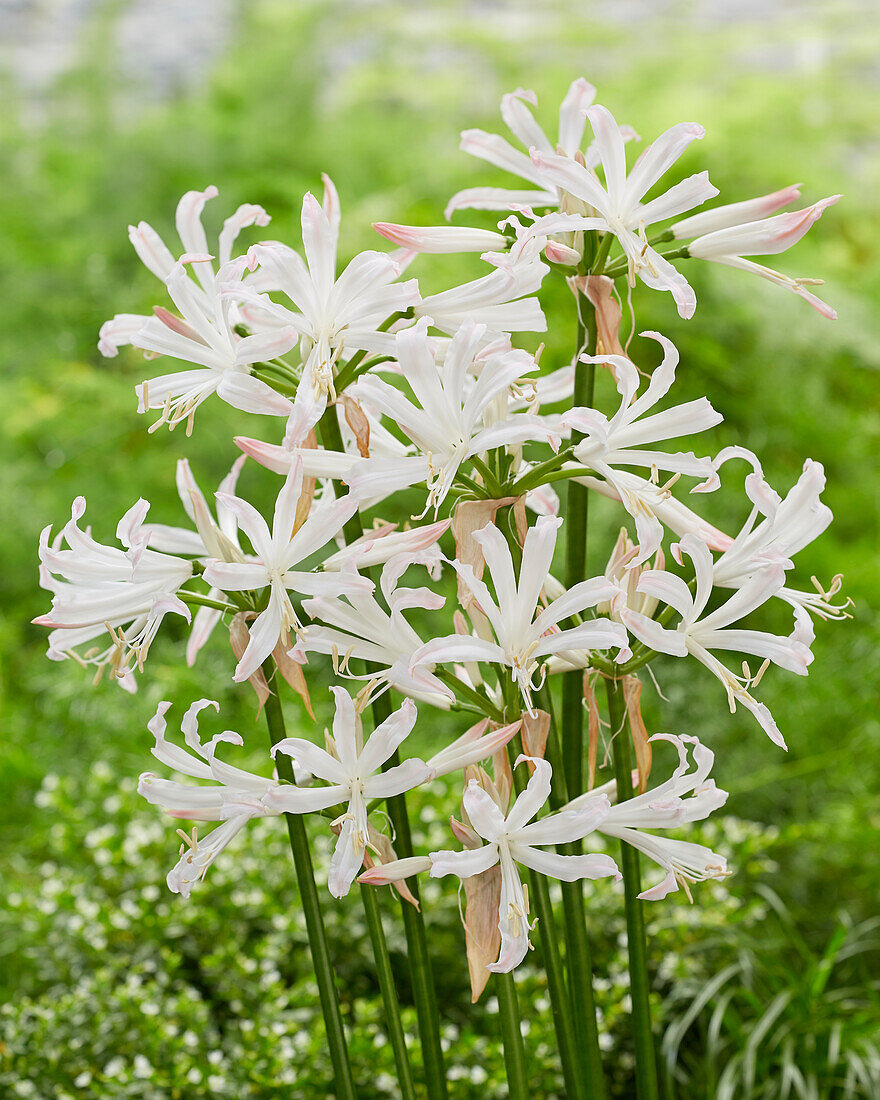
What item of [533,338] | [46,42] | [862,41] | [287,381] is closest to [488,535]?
[287,381]

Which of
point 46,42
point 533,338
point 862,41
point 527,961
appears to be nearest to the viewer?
point 527,961

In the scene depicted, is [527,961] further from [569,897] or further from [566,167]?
[566,167]

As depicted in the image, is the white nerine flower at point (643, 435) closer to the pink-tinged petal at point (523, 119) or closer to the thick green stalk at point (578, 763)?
the thick green stalk at point (578, 763)

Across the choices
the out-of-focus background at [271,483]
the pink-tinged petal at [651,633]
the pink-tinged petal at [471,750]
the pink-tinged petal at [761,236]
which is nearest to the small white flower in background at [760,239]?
the pink-tinged petal at [761,236]

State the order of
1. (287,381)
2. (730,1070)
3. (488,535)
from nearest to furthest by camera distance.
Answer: (488,535) < (287,381) < (730,1070)

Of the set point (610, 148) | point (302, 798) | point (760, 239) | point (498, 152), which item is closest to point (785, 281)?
point (760, 239)

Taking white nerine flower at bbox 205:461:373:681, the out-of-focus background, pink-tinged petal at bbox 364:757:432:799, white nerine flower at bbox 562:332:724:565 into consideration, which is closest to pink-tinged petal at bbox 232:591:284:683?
white nerine flower at bbox 205:461:373:681

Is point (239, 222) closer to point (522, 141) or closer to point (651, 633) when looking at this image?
point (522, 141)
